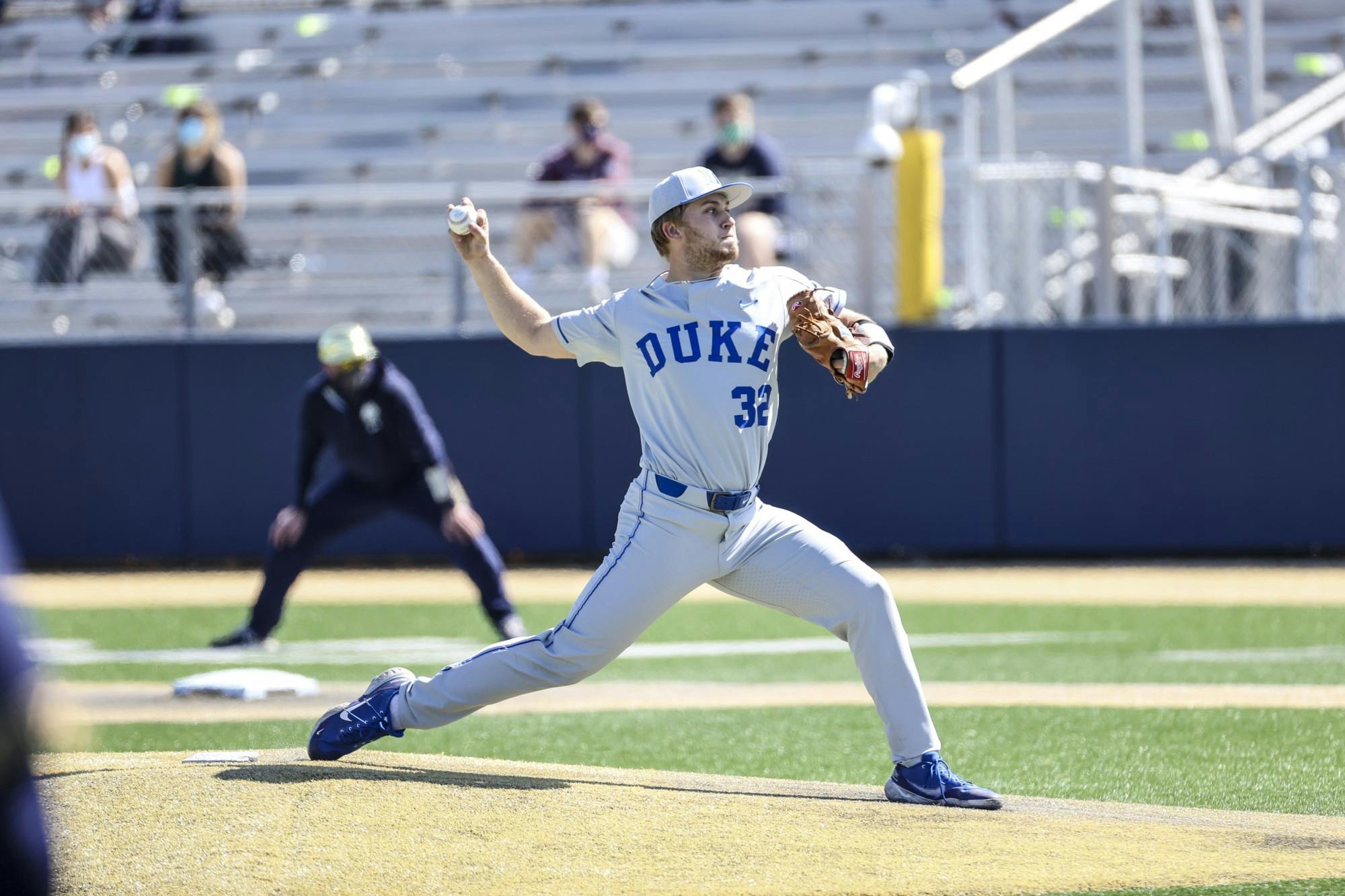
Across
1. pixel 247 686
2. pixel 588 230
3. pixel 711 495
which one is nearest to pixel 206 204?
pixel 588 230

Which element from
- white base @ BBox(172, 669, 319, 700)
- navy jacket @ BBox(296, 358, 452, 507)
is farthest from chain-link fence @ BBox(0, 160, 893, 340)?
white base @ BBox(172, 669, 319, 700)

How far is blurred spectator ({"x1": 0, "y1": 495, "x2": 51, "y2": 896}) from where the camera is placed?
2.10m

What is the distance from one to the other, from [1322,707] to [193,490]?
31.9ft

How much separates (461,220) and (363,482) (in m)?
4.75

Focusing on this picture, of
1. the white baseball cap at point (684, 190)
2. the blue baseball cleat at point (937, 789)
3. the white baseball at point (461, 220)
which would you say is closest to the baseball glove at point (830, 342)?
the white baseball cap at point (684, 190)

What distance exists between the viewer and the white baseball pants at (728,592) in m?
5.19

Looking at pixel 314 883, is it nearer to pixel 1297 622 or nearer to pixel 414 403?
pixel 414 403

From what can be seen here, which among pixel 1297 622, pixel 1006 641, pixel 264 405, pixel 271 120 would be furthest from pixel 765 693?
pixel 271 120

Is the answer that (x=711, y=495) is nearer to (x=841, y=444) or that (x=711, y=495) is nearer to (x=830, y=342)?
(x=830, y=342)

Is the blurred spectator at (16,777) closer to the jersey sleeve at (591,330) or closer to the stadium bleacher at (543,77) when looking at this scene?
the jersey sleeve at (591,330)

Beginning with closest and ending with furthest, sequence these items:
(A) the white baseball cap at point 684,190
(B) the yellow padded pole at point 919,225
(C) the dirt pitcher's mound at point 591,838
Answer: (C) the dirt pitcher's mound at point 591,838, (A) the white baseball cap at point 684,190, (B) the yellow padded pole at point 919,225

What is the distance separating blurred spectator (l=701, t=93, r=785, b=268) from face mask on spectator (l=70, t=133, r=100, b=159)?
5.63 m

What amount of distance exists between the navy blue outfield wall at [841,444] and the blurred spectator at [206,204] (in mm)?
684

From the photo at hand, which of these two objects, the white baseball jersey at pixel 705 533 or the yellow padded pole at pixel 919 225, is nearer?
the white baseball jersey at pixel 705 533
